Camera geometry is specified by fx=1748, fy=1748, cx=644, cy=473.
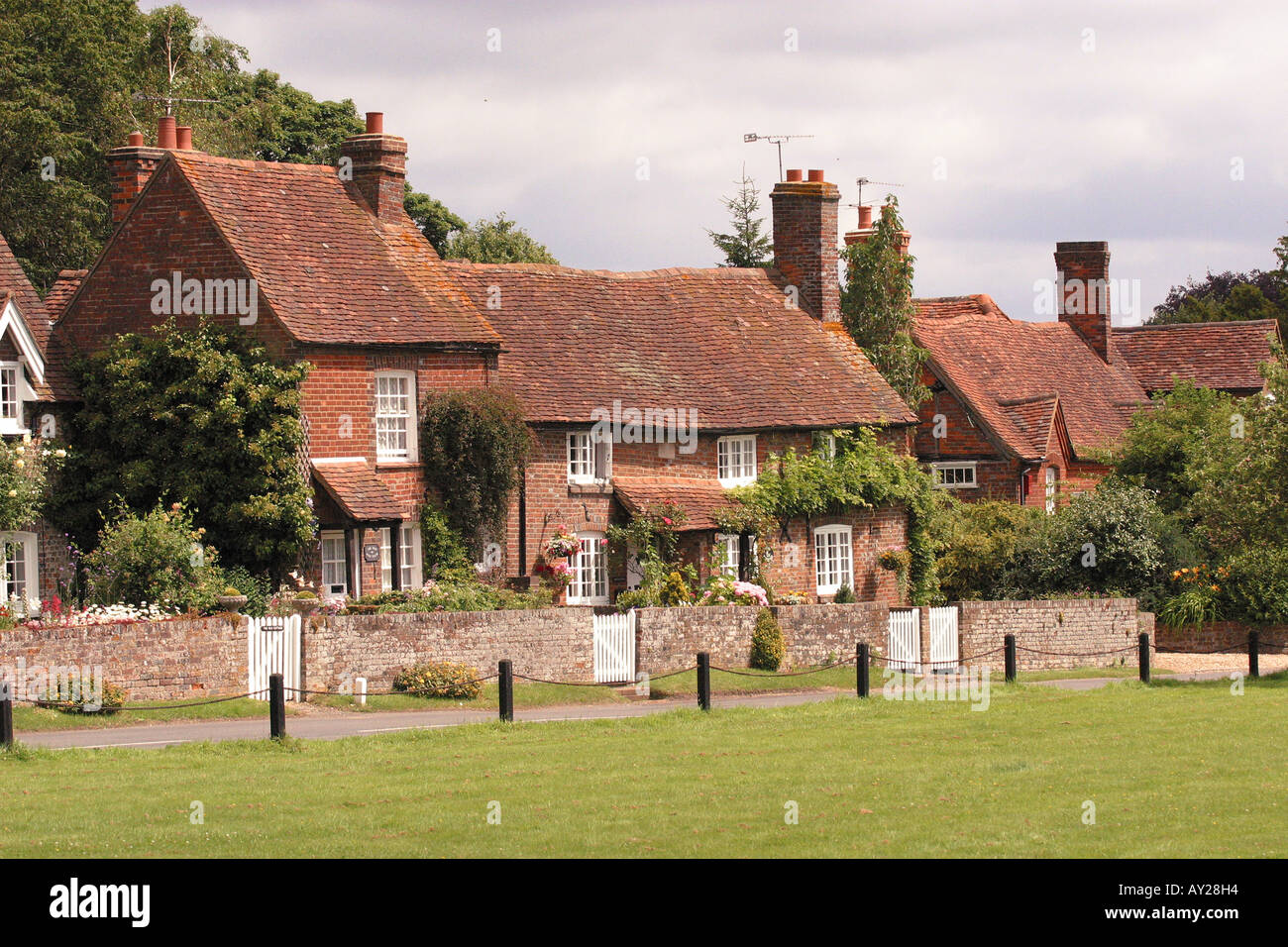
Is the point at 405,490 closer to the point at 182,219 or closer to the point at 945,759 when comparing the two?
the point at 182,219

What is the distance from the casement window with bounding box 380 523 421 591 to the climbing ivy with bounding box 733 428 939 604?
7.83m

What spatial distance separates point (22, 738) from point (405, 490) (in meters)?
11.7

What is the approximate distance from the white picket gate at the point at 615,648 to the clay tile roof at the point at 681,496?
17.9 ft

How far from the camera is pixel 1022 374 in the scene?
53188 millimetres

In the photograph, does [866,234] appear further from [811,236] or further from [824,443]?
[824,443]

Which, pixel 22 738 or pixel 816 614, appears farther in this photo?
pixel 816 614

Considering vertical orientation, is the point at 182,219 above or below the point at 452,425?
above

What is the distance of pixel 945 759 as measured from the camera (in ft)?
65.5

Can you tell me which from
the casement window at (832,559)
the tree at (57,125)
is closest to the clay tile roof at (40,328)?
the tree at (57,125)

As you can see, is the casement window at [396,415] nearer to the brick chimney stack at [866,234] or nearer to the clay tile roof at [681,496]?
the clay tile roof at [681,496]

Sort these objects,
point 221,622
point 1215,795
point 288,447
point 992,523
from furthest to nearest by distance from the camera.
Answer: point 992,523 < point 288,447 < point 221,622 < point 1215,795

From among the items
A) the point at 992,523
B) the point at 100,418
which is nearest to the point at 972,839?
the point at 100,418

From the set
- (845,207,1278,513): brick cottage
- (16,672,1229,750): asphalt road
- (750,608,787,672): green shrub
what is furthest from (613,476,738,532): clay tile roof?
(845,207,1278,513): brick cottage

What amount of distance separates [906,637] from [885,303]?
46.6ft
